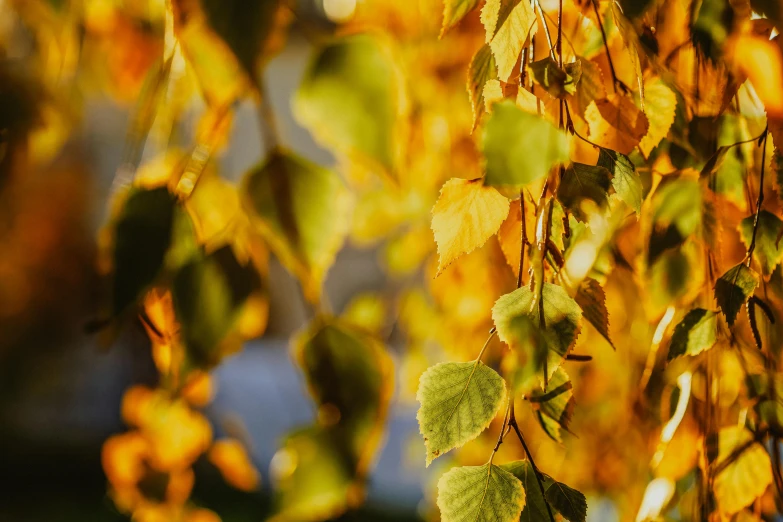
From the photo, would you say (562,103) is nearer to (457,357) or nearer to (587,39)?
(587,39)

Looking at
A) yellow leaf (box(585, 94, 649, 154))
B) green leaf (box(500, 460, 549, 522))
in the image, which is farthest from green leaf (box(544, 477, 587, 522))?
yellow leaf (box(585, 94, 649, 154))

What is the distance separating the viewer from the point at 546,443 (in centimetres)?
126

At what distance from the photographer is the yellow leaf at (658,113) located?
0.45 metres

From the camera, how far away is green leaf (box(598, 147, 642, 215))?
39 cm

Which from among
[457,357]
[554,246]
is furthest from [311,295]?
[457,357]

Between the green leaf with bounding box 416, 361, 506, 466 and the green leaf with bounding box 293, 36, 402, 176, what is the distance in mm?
124

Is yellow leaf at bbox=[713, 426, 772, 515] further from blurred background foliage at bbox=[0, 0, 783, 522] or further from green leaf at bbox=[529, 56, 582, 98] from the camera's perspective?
green leaf at bbox=[529, 56, 582, 98]

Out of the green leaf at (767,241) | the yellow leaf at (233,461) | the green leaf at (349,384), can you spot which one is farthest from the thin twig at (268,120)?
the yellow leaf at (233,461)

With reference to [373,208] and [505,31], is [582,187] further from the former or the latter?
[373,208]

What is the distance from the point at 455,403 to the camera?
1.26ft

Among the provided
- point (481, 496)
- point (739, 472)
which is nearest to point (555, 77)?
point (481, 496)

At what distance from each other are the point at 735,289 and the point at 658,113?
0.41ft

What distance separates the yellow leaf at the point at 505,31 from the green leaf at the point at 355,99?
0.19ft

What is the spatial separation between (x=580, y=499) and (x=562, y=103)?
9.5 inches
